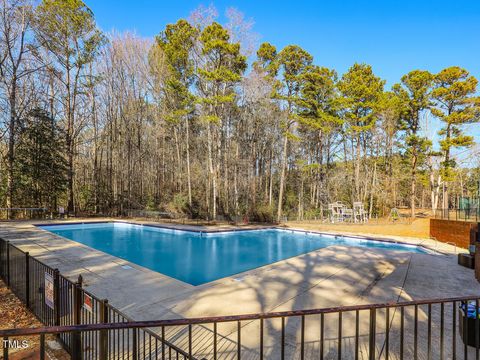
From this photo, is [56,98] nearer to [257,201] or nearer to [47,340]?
[257,201]

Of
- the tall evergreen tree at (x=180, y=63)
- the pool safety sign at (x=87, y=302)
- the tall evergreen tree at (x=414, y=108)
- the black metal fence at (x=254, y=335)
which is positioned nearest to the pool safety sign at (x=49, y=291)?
the black metal fence at (x=254, y=335)

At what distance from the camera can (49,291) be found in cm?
341

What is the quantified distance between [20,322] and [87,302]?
1778 millimetres

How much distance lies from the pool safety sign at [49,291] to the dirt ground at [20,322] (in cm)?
38

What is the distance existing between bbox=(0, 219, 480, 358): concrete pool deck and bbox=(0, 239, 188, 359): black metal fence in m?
0.76

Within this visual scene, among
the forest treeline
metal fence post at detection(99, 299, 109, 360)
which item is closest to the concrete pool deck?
metal fence post at detection(99, 299, 109, 360)

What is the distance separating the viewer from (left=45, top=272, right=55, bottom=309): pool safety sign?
3.37 meters

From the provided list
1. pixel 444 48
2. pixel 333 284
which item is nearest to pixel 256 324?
pixel 333 284

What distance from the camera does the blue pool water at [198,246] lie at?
8633mm

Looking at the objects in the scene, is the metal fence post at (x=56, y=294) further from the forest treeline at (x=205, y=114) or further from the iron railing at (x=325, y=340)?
the forest treeline at (x=205, y=114)

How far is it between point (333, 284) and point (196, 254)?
6.06m

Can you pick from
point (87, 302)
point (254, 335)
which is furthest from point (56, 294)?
point (254, 335)

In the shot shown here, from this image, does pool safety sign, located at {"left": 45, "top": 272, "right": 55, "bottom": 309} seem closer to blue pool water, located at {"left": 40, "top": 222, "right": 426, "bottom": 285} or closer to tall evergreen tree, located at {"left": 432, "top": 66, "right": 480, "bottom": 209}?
blue pool water, located at {"left": 40, "top": 222, "right": 426, "bottom": 285}

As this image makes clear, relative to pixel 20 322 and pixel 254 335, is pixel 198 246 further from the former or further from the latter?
pixel 254 335
